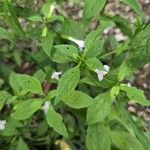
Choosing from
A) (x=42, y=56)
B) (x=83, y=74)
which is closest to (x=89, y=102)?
(x=83, y=74)

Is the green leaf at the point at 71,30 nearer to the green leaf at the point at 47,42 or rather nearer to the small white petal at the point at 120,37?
the green leaf at the point at 47,42

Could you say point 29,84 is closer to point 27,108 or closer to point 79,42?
point 27,108

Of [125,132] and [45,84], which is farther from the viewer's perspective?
[45,84]

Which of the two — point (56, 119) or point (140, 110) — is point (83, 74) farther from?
point (140, 110)

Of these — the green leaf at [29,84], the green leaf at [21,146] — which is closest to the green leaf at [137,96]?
the green leaf at [29,84]

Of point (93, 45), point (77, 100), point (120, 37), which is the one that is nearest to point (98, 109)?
point (77, 100)
